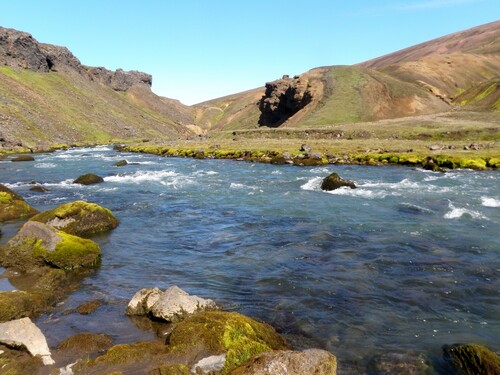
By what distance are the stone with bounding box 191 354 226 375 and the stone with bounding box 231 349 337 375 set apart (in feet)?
2.69

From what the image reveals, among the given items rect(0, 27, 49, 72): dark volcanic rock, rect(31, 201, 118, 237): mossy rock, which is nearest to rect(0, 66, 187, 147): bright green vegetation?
rect(0, 27, 49, 72): dark volcanic rock

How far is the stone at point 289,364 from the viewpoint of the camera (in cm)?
763

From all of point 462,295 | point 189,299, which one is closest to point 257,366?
point 189,299

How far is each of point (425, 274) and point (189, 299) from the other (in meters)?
9.37

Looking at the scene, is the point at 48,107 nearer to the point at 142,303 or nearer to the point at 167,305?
the point at 142,303

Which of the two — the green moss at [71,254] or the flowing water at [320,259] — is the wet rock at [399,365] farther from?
the green moss at [71,254]

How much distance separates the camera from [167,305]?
11.8 meters

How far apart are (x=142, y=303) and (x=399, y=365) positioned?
753 cm

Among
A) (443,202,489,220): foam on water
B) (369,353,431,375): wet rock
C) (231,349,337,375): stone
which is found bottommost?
(443,202,489,220): foam on water

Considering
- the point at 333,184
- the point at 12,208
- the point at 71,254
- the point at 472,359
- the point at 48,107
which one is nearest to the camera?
the point at 472,359

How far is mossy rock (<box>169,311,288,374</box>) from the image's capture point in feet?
30.6

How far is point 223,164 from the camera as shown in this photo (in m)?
57.8

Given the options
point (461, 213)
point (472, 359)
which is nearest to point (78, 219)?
point (472, 359)

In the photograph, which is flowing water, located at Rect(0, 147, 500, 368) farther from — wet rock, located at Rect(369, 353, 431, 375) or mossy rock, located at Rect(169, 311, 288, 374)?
mossy rock, located at Rect(169, 311, 288, 374)
